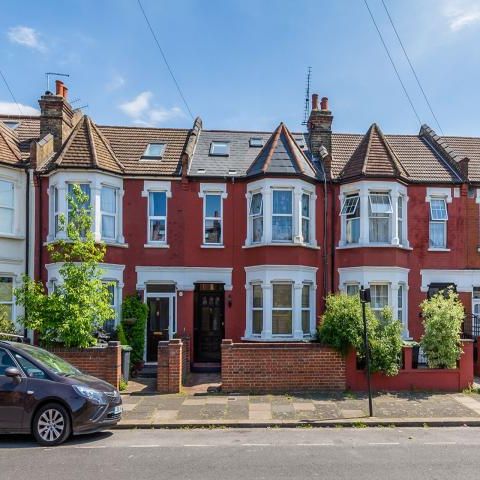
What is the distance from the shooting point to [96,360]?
12.9 metres

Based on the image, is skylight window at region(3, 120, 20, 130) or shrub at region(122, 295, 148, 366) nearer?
shrub at region(122, 295, 148, 366)

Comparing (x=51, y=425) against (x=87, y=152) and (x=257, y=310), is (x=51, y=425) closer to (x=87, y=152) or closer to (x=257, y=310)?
(x=257, y=310)

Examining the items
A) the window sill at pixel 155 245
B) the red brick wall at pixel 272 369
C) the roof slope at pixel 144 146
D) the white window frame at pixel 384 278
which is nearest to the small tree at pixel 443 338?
the red brick wall at pixel 272 369

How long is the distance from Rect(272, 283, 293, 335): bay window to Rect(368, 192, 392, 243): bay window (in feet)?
11.0

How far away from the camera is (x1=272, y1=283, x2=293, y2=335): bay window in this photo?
16.8 m

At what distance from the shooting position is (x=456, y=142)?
21.0m

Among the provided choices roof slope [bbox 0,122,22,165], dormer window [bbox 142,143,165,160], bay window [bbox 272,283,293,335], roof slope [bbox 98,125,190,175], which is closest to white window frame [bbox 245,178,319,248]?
bay window [bbox 272,283,293,335]

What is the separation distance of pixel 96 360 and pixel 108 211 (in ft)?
19.4

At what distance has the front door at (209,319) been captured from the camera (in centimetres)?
1767

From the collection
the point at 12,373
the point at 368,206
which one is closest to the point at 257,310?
the point at 368,206

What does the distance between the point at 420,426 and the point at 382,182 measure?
8892mm

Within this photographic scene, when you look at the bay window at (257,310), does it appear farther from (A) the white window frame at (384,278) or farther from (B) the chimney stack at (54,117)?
(B) the chimney stack at (54,117)

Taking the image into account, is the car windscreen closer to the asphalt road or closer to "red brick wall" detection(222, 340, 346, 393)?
the asphalt road

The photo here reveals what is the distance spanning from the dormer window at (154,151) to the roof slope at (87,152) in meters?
1.15
